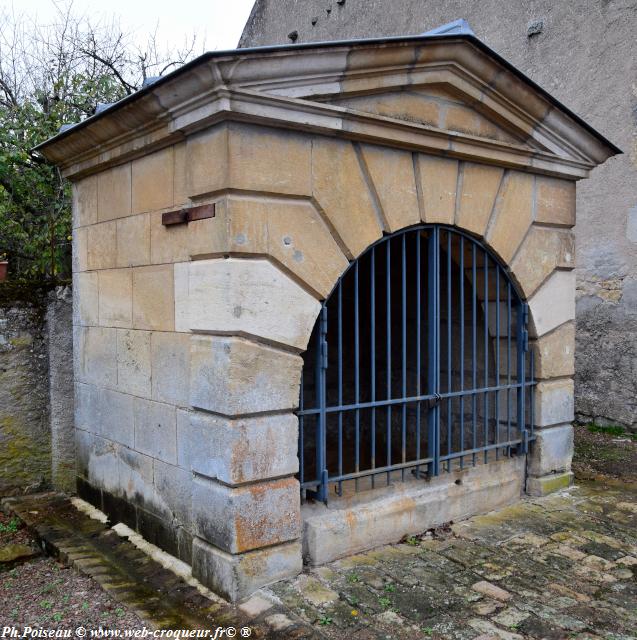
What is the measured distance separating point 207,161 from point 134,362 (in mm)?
1423

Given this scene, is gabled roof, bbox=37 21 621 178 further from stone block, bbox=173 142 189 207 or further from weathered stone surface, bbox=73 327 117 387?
weathered stone surface, bbox=73 327 117 387

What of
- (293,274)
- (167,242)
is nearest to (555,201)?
(293,274)

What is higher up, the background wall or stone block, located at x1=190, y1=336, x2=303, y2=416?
the background wall

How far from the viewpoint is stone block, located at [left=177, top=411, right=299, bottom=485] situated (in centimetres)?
321

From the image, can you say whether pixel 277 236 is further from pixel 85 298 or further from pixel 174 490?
pixel 85 298

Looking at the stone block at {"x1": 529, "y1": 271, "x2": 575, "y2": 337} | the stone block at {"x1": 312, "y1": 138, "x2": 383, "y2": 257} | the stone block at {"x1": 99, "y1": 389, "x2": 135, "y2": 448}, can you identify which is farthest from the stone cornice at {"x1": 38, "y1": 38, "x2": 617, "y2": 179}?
the stone block at {"x1": 99, "y1": 389, "x2": 135, "y2": 448}

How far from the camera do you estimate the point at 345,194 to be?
Result: 358cm

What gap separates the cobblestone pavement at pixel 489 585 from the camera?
296 centimetres

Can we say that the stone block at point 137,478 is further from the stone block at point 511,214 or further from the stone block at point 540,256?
the stone block at point 540,256

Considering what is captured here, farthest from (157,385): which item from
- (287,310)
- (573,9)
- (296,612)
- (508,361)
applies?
(573,9)

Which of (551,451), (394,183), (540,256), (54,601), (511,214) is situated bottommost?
(54,601)

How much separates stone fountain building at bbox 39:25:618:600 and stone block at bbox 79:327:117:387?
20mm

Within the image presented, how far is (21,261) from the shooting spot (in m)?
7.05

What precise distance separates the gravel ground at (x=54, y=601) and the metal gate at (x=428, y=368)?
1.17 metres
